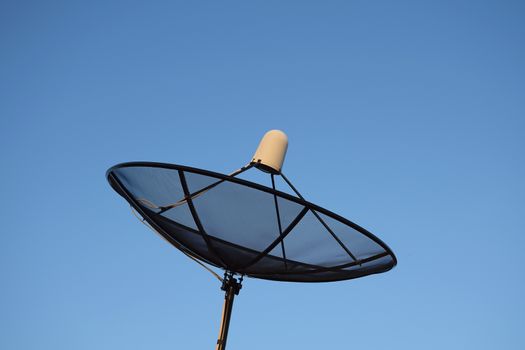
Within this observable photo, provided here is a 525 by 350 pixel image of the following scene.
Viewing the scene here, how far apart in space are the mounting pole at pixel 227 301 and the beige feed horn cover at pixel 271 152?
1.84 meters

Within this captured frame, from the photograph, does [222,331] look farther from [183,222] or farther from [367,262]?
[367,262]

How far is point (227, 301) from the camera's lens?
981 cm

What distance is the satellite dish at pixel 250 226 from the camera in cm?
890

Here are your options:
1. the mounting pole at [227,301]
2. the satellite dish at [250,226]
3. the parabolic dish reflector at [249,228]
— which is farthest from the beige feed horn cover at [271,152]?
the mounting pole at [227,301]

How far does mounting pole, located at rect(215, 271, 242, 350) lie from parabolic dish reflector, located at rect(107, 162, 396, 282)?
25 centimetres

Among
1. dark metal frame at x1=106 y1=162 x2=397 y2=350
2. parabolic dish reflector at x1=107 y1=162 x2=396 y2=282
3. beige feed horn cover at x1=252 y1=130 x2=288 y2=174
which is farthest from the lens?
beige feed horn cover at x1=252 y1=130 x2=288 y2=174

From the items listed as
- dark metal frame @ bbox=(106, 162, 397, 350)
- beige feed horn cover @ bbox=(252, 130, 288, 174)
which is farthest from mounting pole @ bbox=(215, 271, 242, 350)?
beige feed horn cover @ bbox=(252, 130, 288, 174)

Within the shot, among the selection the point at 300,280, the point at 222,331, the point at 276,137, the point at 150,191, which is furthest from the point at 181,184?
the point at 300,280

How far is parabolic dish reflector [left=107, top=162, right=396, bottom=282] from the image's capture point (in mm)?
8875

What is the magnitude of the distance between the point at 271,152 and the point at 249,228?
1.32 m

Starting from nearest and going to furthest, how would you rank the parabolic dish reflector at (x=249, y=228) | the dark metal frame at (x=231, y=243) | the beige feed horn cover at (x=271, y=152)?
the dark metal frame at (x=231, y=243)
the parabolic dish reflector at (x=249, y=228)
the beige feed horn cover at (x=271, y=152)

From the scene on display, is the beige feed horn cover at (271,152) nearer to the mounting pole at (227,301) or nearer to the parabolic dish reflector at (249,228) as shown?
the parabolic dish reflector at (249,228)

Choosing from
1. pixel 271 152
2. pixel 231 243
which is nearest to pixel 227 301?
pixel 231 243

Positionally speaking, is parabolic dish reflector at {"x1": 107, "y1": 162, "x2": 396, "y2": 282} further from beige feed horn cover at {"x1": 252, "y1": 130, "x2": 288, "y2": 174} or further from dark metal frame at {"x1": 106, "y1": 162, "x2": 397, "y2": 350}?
beige feed horn cover at {"x1": 252, "y1": 130, "x2": 288, "y2": 174}
